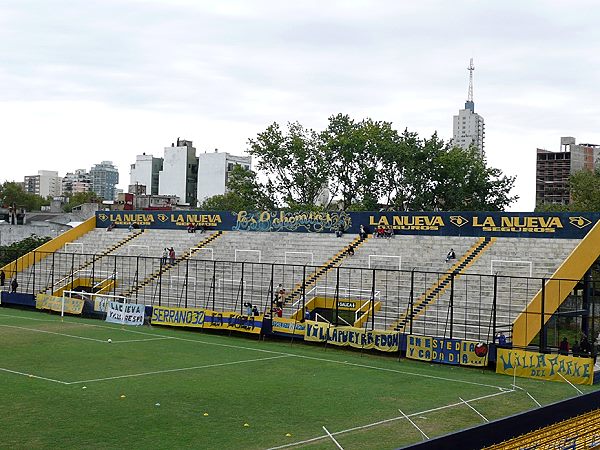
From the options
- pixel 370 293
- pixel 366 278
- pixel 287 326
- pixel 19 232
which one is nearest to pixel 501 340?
pixel 287 326

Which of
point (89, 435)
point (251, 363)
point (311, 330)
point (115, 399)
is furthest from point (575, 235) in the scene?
point (89, 435)

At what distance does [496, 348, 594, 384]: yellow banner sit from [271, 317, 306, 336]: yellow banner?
1028cm

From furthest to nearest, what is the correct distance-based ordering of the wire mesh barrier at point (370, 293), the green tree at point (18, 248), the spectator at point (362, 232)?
the green tree at point (18, 248), the spectator at point (362, 232), the wire mesh barrier at point (370, 293)

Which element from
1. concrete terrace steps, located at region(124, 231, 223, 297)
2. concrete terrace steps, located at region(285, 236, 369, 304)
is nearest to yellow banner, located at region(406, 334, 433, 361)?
concrete terrace steps, located at region(285, 236, 369, 304)

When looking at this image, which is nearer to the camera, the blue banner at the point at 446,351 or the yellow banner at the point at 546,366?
the yellow banner at the point at 546,366

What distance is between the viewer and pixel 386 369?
29828 mm

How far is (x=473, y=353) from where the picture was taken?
30781 mm

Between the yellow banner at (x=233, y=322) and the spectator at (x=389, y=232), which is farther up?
the spectator at (x=389, y=232)

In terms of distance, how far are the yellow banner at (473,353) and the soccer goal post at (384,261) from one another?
14.2m

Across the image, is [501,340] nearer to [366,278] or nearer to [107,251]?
[366,278]

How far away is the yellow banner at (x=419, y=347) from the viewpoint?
32.0 m

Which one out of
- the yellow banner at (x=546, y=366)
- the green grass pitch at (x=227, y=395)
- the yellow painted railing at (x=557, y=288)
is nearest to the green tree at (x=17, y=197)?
the green grass pitch at (x=227, y=395)

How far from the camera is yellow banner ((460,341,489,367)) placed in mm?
30516

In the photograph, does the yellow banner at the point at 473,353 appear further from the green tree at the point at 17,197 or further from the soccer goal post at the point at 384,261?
the green tree at the point at 17,197
